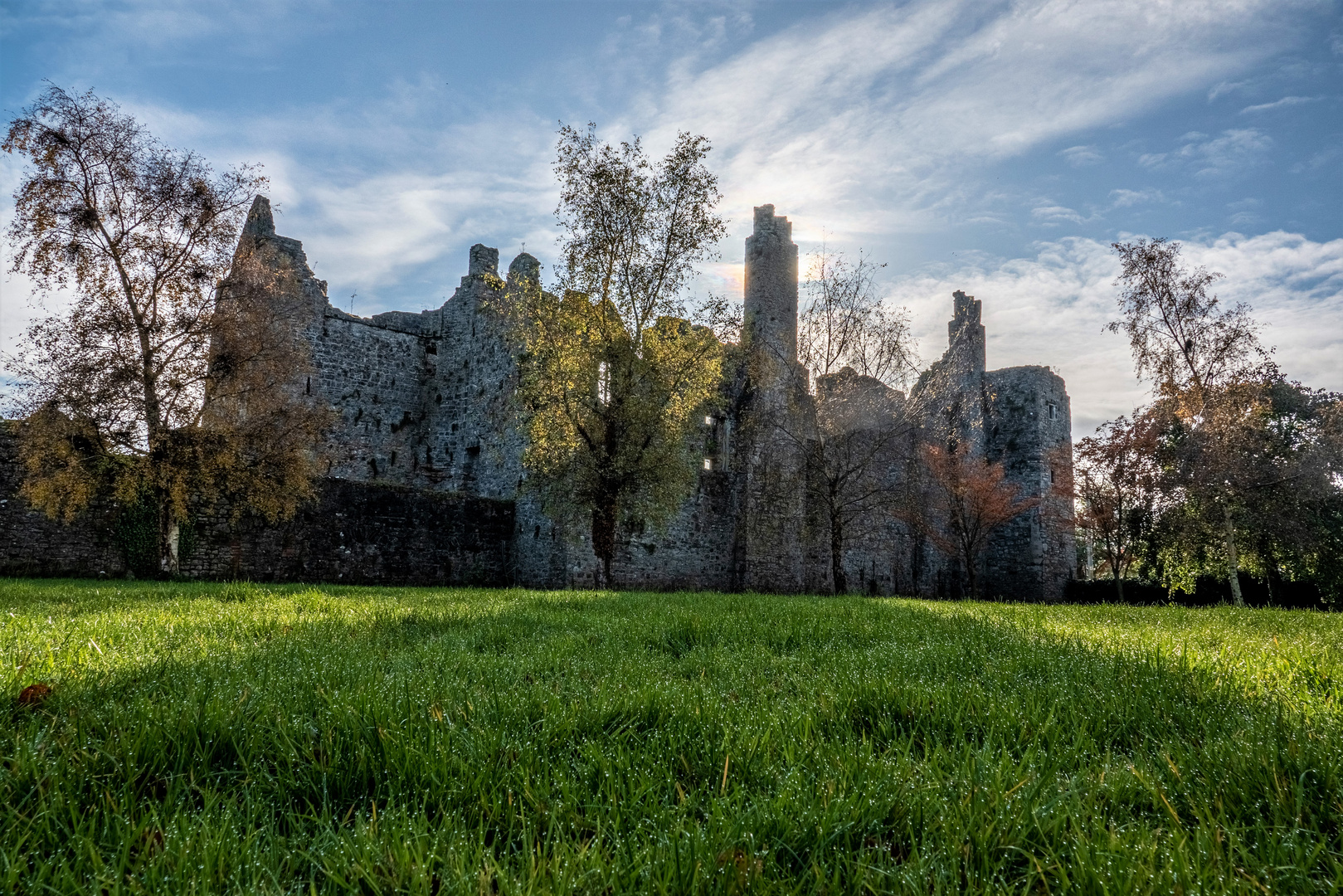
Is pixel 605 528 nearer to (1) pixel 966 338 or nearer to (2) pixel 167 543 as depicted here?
(2) pixel 167 543

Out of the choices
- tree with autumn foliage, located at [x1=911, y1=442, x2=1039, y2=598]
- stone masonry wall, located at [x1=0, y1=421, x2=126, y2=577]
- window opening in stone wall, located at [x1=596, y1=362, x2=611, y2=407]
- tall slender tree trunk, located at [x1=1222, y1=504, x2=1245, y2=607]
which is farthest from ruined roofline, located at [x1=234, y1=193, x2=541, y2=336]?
tall slender tree trunk, located at [x1=1222, y1=504, x2=1245, y2=607]

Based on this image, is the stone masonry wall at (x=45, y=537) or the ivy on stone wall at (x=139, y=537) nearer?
the stone masonry wall at (x=45, y=537)

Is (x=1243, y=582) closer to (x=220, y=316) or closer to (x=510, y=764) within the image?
(x=510, y=764)

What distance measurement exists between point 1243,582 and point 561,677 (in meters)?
26.9

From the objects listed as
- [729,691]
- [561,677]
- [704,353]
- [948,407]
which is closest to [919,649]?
[729,691]

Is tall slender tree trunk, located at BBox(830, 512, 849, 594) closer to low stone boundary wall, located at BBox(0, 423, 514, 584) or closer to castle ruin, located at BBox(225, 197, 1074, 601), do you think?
castle ruin, located at BBox(225, 197, 1074, 601)

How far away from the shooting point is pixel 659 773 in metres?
2.21

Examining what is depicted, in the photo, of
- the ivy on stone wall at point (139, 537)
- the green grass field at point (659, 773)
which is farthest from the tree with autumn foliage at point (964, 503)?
the green grass field at point (659, 773)

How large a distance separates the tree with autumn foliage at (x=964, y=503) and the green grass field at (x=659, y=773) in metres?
23.1

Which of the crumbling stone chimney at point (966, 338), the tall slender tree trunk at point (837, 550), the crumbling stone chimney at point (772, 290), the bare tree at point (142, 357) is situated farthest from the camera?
the crumbling stone chimney at point (966, 338)

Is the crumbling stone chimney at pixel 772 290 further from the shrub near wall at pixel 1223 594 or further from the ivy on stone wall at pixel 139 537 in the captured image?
the ivy on stone wall at pixel 139 537

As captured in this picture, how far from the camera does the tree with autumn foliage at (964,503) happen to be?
2594 cm

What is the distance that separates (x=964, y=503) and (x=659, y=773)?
27.0 meters

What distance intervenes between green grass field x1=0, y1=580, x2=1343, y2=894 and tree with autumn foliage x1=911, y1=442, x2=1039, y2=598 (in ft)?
75.8
